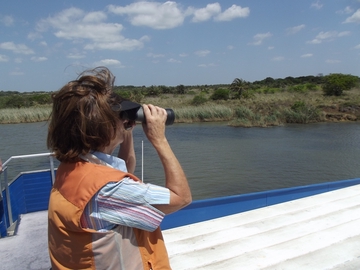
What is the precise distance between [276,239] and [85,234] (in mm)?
1793

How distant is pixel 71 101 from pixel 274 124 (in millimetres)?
22797

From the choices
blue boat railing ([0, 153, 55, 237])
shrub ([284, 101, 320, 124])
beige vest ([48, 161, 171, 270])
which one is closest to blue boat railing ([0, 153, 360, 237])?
blue boat railing ([0, 153, 55, 237])

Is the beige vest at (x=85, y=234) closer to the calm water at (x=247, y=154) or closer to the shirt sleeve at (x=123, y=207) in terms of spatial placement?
the shirt sleeve at (x=123, y=207)

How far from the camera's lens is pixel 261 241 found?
235 centimetres

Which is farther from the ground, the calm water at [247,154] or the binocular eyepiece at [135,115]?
the binocular eyepiece at [135,115]

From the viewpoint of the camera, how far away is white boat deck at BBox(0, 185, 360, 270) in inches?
81.5

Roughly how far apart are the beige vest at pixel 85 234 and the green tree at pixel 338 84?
3939cm

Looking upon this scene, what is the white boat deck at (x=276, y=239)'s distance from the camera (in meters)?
2.06

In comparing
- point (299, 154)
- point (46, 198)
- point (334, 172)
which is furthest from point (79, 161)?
point (299, 154)

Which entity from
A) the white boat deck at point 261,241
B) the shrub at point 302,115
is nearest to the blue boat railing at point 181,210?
the white boat deck at point 261,241

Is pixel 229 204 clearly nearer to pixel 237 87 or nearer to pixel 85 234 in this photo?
pixel 85 234

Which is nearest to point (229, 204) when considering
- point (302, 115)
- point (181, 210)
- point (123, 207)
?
point (181, 210)

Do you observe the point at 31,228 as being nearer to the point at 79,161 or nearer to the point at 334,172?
the point at 79,161

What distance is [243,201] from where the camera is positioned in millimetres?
3150
